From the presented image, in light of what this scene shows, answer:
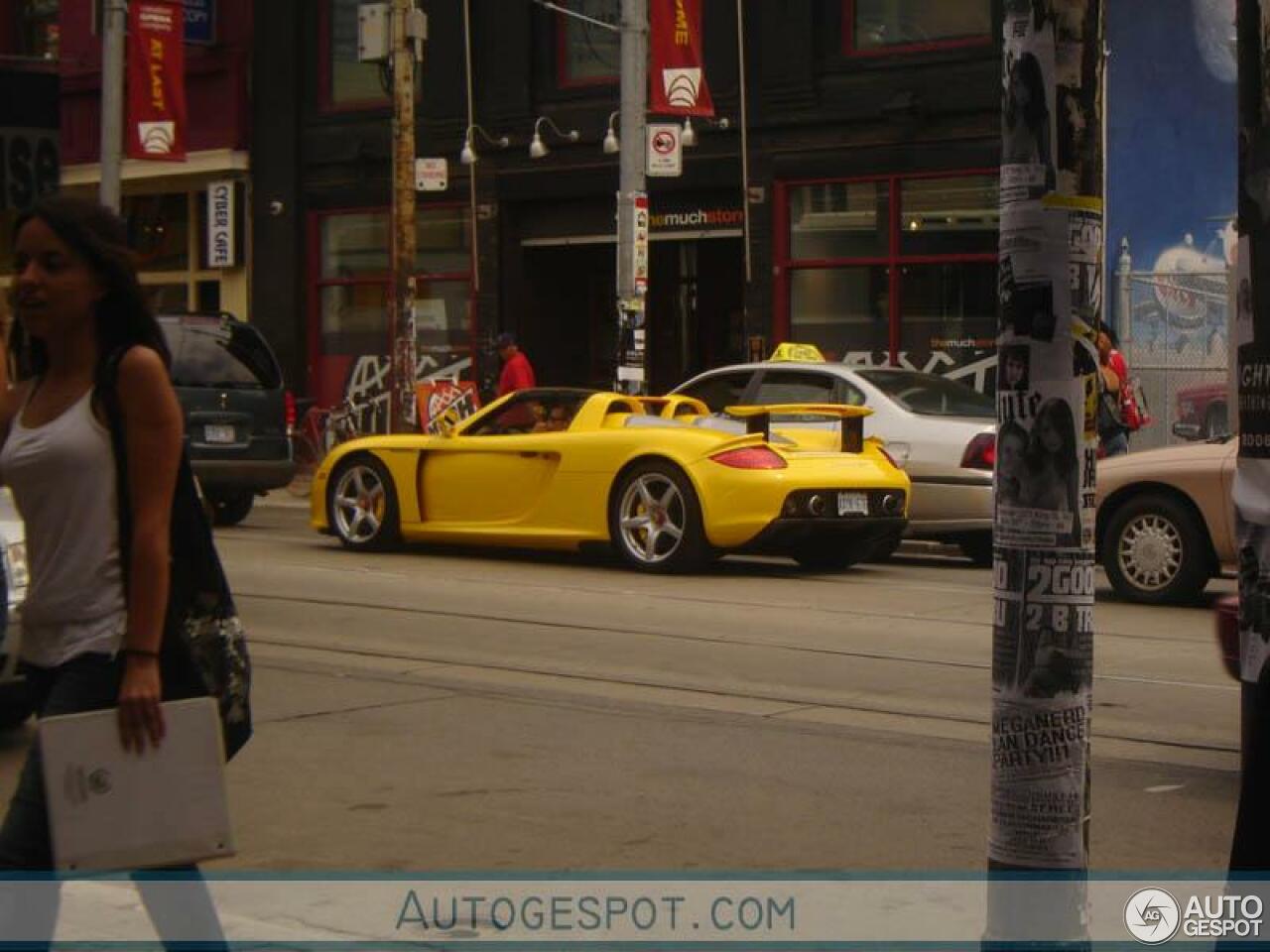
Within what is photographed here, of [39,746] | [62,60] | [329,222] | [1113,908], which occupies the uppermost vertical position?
[62,60]

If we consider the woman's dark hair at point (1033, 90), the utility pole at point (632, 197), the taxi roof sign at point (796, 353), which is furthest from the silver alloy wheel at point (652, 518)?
the woman's dark hair at point (1033, 90)

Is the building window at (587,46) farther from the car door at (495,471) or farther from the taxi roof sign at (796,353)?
the car door at (495,471)

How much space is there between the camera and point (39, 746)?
4.16 meters

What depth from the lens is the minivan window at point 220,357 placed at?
63.5ft

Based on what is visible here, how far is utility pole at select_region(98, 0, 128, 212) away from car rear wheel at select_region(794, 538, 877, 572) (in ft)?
42.0

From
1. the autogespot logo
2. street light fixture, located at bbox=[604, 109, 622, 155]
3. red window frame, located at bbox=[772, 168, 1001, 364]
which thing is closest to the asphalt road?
the autogespot logo

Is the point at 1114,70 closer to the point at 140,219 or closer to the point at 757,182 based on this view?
the point at 757,182

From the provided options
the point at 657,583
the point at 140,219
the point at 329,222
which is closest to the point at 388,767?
the point at 657,583

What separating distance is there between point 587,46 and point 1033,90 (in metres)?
23.1

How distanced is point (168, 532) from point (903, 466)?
12.5 metres

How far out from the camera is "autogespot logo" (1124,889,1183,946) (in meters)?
5.85

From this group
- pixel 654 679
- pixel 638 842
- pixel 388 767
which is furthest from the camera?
pixel 654 679

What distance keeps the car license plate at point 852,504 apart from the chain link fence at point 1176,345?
27.9 ft

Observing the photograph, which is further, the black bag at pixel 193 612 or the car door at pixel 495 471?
the car door at pixel 495 471
